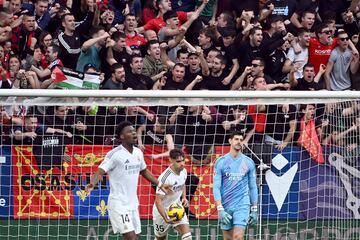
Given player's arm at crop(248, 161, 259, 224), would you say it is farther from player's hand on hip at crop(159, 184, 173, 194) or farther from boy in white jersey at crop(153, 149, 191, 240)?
player's hand on hip at crop(159, 184, 173, 194)

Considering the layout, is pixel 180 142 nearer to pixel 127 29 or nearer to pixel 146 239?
pixel 146 239

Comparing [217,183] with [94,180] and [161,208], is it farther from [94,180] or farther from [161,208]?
[94,180]

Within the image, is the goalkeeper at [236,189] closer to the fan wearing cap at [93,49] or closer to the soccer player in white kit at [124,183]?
the soccer player in white kit at [124,183]

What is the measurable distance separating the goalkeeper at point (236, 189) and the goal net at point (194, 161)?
77 cm

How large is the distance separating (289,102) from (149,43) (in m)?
4.06

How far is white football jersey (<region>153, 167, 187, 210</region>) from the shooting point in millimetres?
17516

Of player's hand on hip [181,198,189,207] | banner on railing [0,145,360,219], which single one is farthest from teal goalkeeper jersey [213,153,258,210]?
banner on railing [0,145,360,219]

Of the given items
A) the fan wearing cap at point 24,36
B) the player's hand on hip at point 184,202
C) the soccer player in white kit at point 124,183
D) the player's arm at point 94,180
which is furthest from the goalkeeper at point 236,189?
the fan wearing cap at point 24,36

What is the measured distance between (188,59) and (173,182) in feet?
10.3

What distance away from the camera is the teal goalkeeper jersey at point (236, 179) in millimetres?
17234

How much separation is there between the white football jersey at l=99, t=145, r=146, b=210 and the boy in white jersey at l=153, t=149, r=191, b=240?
940 millimetres

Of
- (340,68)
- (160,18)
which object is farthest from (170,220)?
(340,68)

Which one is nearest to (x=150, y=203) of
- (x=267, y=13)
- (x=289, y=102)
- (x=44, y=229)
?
(x=44, y=229)

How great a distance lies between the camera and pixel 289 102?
1684 cm
